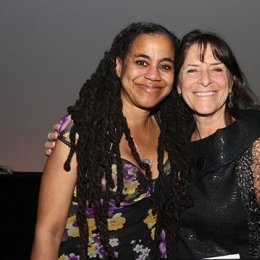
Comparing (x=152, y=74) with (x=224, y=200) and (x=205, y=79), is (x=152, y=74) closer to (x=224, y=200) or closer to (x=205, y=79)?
(x=205, y=79)

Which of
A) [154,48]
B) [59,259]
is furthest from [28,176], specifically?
[154,48]

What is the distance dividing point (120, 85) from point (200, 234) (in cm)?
71

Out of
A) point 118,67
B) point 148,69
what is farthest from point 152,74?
point 118,67

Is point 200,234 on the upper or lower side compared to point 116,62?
lower

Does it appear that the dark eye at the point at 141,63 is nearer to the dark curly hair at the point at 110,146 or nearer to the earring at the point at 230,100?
the dark curly hair at the point at 110,146

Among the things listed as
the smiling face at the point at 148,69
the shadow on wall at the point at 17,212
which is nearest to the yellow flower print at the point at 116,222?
the smiling face at the point at 148,69

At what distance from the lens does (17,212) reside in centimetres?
392

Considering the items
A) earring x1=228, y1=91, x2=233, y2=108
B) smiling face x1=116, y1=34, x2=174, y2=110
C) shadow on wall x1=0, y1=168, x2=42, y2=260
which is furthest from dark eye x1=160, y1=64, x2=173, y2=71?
shadow on wall x1=0, y1=168, x2=42, y2=260

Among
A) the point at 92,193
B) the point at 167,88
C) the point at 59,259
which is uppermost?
the point at 167,88

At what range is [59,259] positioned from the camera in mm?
1842

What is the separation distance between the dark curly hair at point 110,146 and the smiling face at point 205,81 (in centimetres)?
11

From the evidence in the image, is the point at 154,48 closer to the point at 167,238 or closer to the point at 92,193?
Answer: the point at 92,193

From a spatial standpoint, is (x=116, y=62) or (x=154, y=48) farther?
(x=116, y=62)

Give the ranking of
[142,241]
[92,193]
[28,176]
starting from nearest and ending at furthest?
1. [92,193]
2. [142,241]
3. [28,176]
